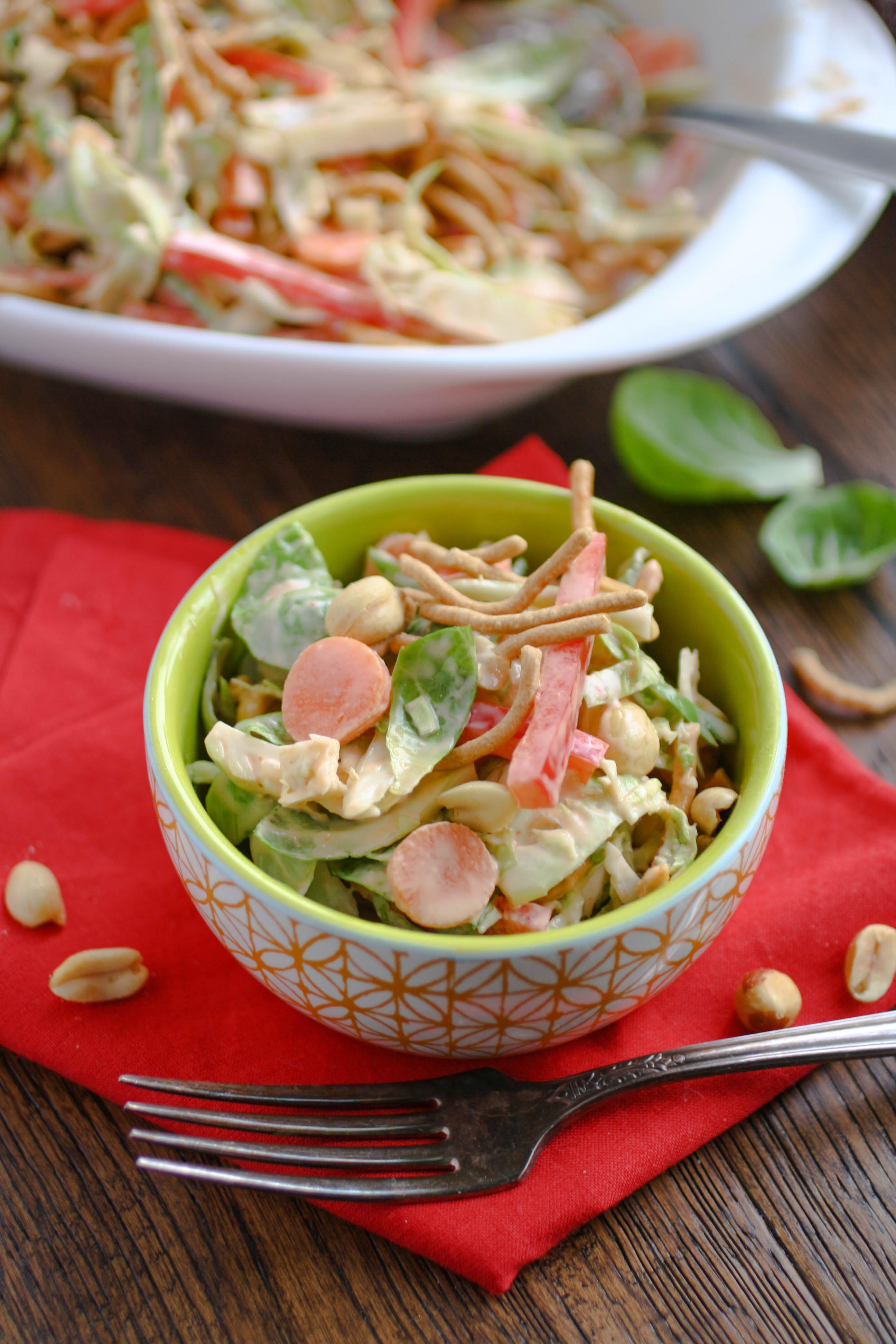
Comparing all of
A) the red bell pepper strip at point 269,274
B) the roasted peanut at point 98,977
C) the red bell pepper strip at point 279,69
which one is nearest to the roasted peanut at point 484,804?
the roasted peanut at point 98,977

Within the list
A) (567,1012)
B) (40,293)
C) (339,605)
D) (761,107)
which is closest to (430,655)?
(339,605)

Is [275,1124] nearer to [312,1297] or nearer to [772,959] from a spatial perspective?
[312,1297]

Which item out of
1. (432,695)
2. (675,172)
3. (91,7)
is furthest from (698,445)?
(91,7)

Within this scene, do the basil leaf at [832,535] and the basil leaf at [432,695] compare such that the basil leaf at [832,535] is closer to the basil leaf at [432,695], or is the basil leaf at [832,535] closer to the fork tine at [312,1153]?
the basil leaf at [432,695]

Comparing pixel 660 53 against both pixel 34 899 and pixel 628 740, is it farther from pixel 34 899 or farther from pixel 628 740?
pixel 34 899

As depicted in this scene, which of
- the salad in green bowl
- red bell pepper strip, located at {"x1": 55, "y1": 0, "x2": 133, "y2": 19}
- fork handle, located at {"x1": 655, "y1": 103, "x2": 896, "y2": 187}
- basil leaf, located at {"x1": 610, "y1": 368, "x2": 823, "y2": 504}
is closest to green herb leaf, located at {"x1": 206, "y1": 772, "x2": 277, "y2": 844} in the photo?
the salad in green bowl

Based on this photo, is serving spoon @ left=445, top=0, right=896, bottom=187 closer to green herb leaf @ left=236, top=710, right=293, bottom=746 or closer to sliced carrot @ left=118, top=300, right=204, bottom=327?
sliced carrot @ left=118, top=300, right=204, bottom=327
